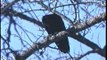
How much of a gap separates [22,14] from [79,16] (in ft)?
1.91

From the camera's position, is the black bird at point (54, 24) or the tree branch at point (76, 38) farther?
the black bird at point (54, 24)

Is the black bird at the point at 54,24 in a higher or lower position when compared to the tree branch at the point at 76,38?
lower

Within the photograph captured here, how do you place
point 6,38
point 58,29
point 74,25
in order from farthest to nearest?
point 58,29 < point 74,25 < point 6,38

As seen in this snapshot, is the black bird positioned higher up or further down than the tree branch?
further down

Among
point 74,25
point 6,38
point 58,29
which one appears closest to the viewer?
point 6,38

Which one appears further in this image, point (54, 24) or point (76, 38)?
point (54, 24)

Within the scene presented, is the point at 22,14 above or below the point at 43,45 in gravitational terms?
above

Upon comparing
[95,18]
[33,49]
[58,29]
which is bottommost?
[58,29]

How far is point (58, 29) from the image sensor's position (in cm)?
514

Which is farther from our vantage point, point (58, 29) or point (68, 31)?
point (58, 29)

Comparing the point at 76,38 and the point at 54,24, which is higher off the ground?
the point at 76,38

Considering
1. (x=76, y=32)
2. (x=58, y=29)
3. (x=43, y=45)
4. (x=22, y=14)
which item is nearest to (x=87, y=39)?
(x=76, y=32)

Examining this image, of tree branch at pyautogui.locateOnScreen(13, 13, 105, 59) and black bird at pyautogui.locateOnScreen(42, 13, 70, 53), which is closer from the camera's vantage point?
tree branch at pyautogui.locateOnScreen(13, 13, 105, 59)

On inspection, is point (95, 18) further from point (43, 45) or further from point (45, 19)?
point (45, 19)
